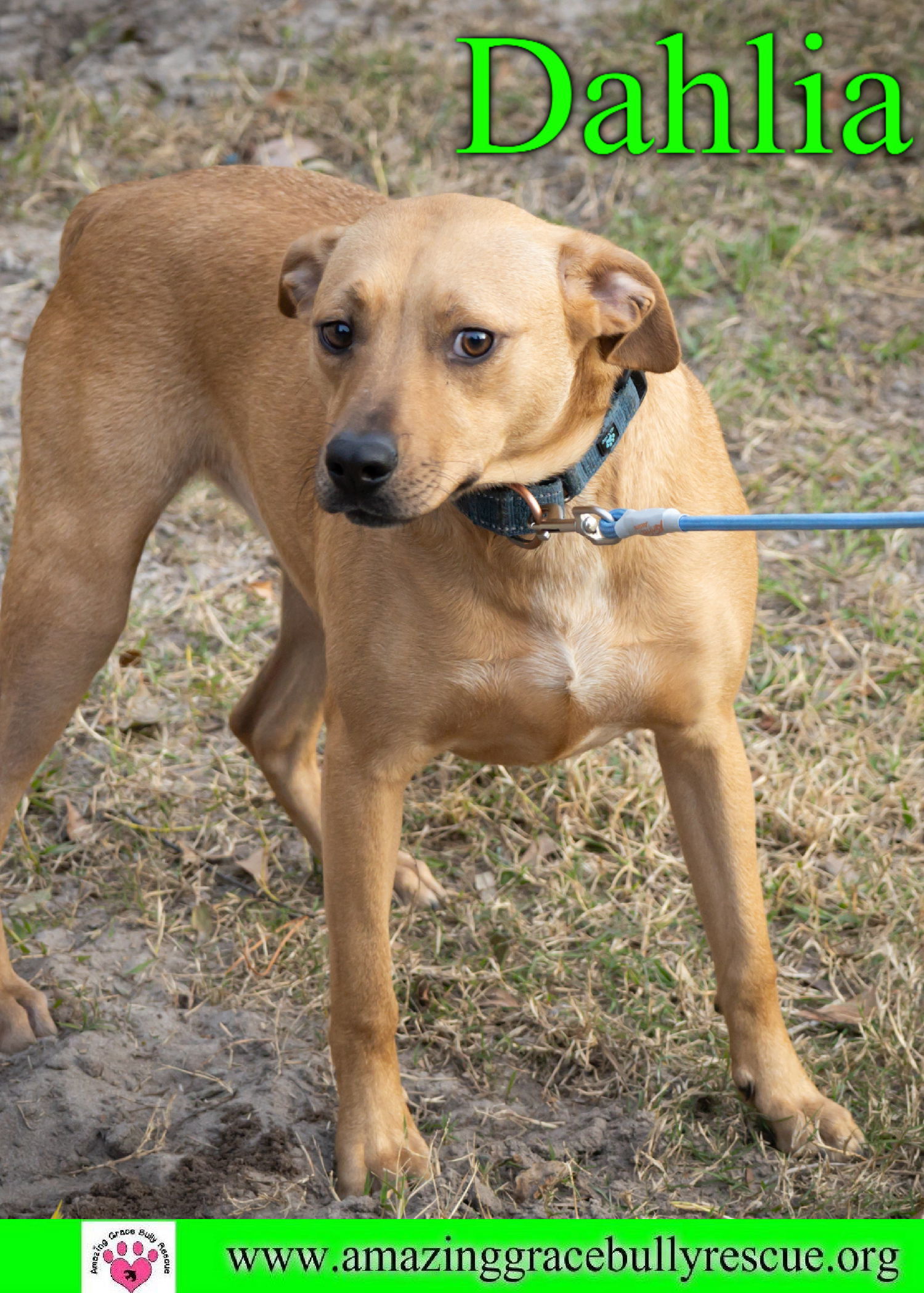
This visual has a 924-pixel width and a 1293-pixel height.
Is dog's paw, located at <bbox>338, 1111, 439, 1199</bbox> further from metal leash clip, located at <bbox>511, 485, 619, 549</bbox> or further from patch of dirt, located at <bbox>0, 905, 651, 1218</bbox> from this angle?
metal leash clip, located at <bbox>511, 485, 619, 549</bbox>

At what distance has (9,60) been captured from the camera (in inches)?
270

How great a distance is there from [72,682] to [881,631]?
8.23 feet

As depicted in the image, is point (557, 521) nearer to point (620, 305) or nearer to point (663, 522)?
point (663, 522)

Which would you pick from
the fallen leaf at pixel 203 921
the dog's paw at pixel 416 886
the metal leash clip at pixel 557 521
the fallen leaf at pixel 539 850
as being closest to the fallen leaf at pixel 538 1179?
the dog's paw at pixel 416 886

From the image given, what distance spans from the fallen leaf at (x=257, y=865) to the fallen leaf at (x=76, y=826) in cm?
43

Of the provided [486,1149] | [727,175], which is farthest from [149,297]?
[727,175]

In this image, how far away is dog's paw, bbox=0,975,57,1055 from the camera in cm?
340

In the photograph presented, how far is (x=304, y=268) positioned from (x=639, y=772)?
6.15 feet

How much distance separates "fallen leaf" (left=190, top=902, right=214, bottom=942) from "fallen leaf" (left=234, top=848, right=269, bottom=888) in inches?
6.0

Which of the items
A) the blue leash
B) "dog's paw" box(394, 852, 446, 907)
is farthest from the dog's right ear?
"dog's paw" box(394, 852, 446, 907)

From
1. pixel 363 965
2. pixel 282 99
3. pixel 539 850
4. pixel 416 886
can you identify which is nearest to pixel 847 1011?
pixel 539 850

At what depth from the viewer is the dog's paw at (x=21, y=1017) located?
3402 mm

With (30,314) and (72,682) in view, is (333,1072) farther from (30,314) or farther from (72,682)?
(30,314)

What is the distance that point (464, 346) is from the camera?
8.03 ft
